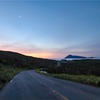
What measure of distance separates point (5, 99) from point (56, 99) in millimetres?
3401

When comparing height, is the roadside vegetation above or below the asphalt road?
above

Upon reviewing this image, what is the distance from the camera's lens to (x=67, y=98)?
17.3 m

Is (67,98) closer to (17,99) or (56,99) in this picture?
(56,99)

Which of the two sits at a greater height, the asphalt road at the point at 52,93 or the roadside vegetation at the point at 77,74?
the roadside vegetation at the point at 77,74

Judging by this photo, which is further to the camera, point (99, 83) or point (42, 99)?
point (99, 83)

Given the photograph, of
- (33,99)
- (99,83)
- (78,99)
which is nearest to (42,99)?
(33,99)

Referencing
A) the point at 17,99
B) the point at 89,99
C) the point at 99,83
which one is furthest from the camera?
the point at 99,83

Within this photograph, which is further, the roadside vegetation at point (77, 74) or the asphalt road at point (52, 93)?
the roadside vegetation at point (77, 74)

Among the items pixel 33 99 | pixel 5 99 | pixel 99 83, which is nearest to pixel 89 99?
pixel 33 99

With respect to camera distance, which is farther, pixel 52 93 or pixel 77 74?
pixel 77 74

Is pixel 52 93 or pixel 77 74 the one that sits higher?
pixel 77 74

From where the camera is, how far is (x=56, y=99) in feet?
56.2

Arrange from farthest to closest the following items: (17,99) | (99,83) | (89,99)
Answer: (99,83), (17,99), (89,99)

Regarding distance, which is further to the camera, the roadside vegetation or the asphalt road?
the roadside vegetation
